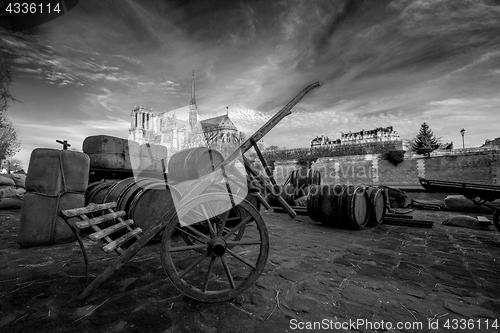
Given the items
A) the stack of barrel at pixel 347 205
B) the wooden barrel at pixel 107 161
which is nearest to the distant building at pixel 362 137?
the stack of barrel at pixel 347 205

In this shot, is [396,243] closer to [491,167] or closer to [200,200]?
[200,200]

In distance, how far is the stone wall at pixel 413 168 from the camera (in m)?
21.2

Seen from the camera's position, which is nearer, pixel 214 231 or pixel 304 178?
pixel 214 231

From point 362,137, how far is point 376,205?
6687 centimetres

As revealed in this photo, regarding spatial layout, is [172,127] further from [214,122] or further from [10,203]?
[10,203]

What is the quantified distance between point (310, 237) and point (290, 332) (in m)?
3.86

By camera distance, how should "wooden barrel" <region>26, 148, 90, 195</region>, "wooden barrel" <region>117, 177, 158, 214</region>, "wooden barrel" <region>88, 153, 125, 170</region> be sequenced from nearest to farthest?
1. "wooden barrel" <region>117, 177, 158, 214</region>
2. "wooden barrel" <region>26, 148, 90, 195</region>
3. "wooden barrel" <region>88, 153, 125, 170</region>

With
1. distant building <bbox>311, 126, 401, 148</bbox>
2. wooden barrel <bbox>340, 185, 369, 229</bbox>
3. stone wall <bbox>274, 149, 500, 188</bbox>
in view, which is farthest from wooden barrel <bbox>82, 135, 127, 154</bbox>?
distant building <bbox>311, 126, 401, 148</bbox>

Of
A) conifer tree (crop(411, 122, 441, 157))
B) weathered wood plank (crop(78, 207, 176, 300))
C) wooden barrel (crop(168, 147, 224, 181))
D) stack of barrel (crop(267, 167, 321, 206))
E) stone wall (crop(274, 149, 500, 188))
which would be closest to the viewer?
weathered wood plank (crop(78, 207, 176, 300))

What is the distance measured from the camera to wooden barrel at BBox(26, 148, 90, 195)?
4773 mm

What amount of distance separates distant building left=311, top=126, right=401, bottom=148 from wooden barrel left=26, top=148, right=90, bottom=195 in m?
59.5

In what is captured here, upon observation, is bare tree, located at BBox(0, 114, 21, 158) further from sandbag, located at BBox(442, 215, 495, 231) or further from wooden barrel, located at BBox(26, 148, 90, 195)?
sandbag, located at BBox(442, 215, 495, 231)

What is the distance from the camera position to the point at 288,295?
2740mm

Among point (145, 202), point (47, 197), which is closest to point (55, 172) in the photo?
point (47, 197)
